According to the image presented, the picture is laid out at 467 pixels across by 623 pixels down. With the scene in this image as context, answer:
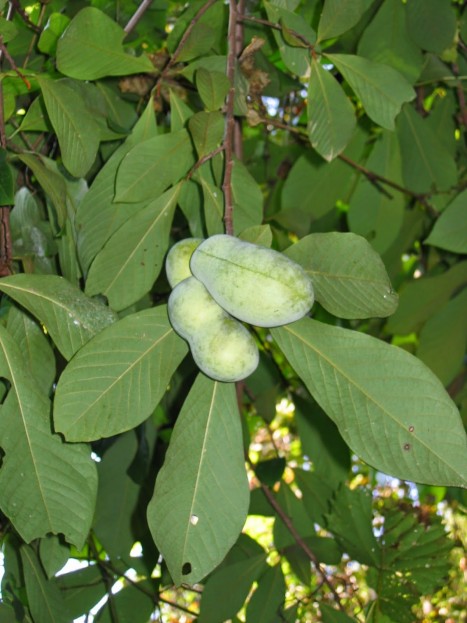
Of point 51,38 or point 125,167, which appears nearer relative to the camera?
point 125,167

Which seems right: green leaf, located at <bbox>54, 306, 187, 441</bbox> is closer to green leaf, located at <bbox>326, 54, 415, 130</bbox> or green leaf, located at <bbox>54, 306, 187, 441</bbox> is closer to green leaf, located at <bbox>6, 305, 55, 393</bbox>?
green leaf, located at <bbox>6, 305, 55, 393</bbox>

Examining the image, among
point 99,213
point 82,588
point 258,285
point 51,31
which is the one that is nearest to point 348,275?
point 258,285

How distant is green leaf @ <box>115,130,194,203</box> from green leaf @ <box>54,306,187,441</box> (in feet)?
A: 0.83

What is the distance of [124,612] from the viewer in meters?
1.72

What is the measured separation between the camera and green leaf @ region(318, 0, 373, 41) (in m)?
1.25

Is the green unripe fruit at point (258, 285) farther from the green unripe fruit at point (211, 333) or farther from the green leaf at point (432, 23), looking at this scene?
the green leaf at point (432, 23)

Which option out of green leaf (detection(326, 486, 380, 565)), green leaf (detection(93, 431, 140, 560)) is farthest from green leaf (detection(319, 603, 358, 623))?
green leaf (detection(93, 431, 140, 560))

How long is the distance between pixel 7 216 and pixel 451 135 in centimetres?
139

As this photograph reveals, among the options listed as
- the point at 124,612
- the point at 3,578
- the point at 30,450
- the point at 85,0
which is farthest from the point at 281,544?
the point at 85,0

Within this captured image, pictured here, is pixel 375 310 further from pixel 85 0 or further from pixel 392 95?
pixel 85 0

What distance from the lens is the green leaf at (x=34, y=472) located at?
964 millimetres

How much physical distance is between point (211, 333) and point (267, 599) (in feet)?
3.34

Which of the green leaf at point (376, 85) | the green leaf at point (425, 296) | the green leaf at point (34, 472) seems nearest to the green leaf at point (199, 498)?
the green leaf at point (34, 472)

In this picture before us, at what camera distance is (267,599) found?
Result: 5.34ft
